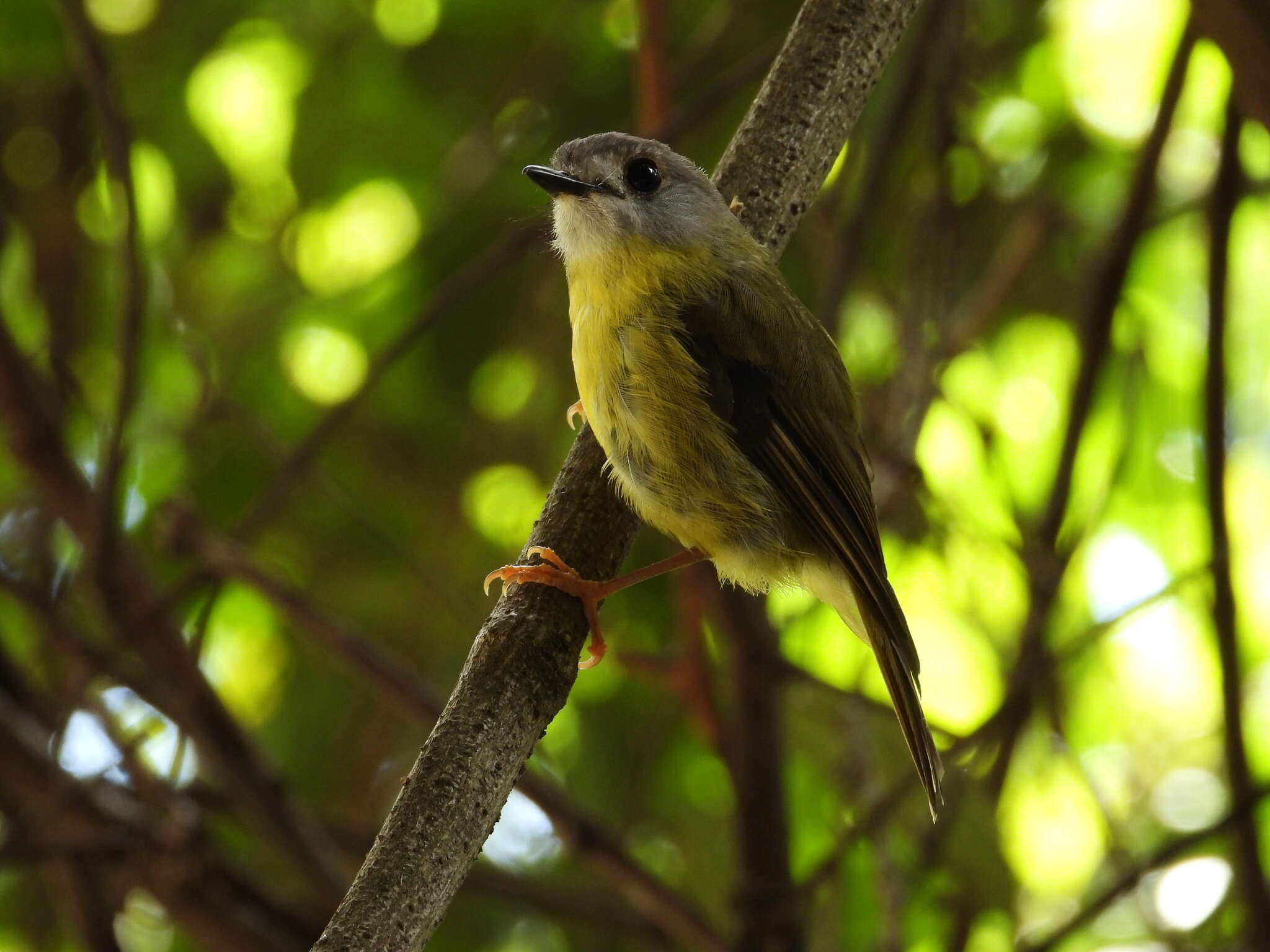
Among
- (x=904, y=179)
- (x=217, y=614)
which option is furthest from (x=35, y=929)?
(x=904, y=179)

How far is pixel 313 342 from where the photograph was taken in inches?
139

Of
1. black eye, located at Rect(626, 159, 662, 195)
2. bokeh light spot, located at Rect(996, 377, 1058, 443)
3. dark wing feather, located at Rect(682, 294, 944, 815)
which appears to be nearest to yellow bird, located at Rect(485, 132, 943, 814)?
dark wing feather, located at Rect(682, 294, 944, 815)

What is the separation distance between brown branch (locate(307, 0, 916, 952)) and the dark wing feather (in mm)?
355

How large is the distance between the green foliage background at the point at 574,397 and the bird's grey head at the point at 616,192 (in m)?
0.27

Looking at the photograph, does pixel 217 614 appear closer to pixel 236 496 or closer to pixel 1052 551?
pixel 236 496

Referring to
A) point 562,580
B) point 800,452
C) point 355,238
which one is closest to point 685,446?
point 800,452

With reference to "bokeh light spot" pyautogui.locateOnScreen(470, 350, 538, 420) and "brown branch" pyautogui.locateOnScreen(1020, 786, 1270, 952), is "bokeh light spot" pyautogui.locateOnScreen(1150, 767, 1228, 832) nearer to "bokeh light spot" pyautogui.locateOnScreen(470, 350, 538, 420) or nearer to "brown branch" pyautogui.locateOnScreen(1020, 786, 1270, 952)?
"brown branch" pyautogui.locateOnScreen(1020, 786, 1270, 952)

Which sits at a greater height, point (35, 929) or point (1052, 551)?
point (1052, 551)

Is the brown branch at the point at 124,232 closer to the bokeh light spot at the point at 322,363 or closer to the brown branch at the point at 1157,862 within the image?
the bokeh light spot at the point at 322,363

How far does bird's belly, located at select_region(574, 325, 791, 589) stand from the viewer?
2.46m

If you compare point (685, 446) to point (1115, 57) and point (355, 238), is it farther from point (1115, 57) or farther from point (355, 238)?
point (1115, 57)

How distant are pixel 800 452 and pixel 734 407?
151 mm

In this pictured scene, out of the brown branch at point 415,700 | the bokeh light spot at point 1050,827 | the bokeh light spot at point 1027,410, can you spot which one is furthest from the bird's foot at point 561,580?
the bokeh light spot at point 1027,410

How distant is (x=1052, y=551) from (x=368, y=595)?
5.83 ft
